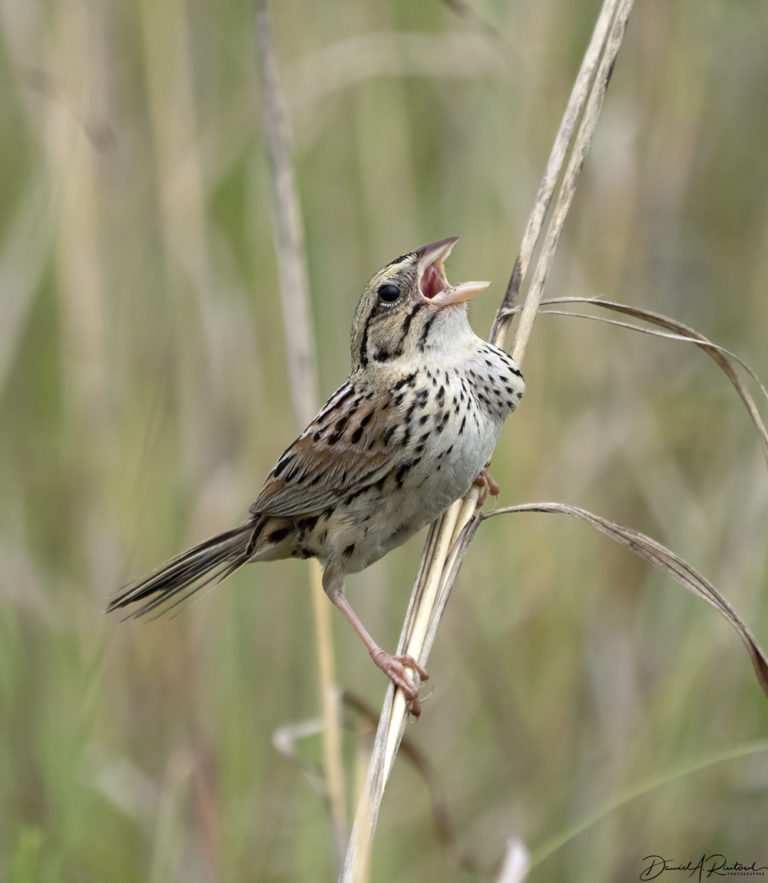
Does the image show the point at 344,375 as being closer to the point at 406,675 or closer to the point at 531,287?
the point at 531,287

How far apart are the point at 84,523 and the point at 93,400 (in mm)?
419

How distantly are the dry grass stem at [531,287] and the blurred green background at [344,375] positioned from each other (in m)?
1.31

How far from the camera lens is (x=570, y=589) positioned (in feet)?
13.2

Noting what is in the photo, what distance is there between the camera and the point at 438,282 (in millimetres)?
2805

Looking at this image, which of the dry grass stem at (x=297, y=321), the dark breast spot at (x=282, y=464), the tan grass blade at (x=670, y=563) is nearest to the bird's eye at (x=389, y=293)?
the dry grass stem at (x=297, y=321)

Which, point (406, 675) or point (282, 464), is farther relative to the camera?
point (282, 464)

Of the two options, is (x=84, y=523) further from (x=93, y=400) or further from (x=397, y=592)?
(x=397, y=592)

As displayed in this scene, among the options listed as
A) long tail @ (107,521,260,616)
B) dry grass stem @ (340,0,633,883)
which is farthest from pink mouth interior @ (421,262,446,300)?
long tail @ (107,521,260,616)

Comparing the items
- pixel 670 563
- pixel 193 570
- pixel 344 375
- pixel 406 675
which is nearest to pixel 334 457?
pixel 193 570

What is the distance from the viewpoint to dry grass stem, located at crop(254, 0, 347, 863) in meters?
2.69

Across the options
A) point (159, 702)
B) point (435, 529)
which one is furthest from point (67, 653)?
point (435, 529)

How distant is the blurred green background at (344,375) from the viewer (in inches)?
145

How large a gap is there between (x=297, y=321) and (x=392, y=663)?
851 mm

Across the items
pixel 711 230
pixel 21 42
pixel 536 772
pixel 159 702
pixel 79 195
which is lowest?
pixel 536 772
